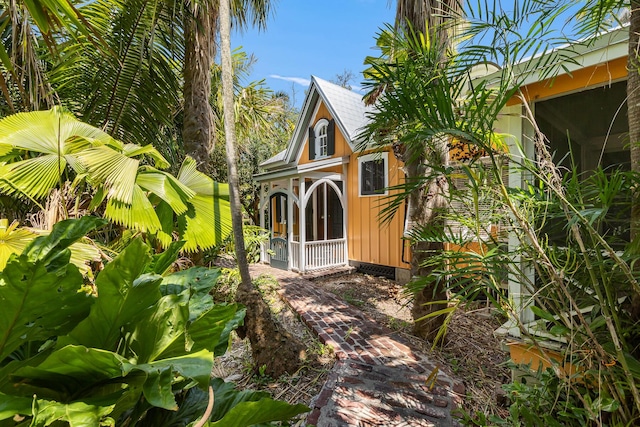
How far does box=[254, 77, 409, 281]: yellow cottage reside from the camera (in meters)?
8.66

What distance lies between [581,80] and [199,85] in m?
5.10

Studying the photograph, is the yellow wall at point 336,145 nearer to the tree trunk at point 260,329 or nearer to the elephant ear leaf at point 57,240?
the tree trunk at point 260,329

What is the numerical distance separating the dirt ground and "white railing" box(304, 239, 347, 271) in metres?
2.81

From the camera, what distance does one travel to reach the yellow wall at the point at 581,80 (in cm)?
284

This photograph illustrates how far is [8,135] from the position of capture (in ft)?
7.59

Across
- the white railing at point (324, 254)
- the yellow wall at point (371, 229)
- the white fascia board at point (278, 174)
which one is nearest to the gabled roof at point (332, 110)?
the yellow wall at point (371, 229)

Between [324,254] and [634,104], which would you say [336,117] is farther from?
[634,104]

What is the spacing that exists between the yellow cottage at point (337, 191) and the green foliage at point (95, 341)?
7370 millimetres

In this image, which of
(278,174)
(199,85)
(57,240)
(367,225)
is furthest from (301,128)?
(57,240)

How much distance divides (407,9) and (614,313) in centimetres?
416

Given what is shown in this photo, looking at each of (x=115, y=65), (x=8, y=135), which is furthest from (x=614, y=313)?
(x=115, y=65)

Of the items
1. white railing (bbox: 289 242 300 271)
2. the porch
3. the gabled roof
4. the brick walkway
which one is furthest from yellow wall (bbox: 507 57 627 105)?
white railing (bbox: 289 242 300 271)

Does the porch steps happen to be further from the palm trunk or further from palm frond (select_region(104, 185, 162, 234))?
the palm trunk

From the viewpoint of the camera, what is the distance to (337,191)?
9984mm
